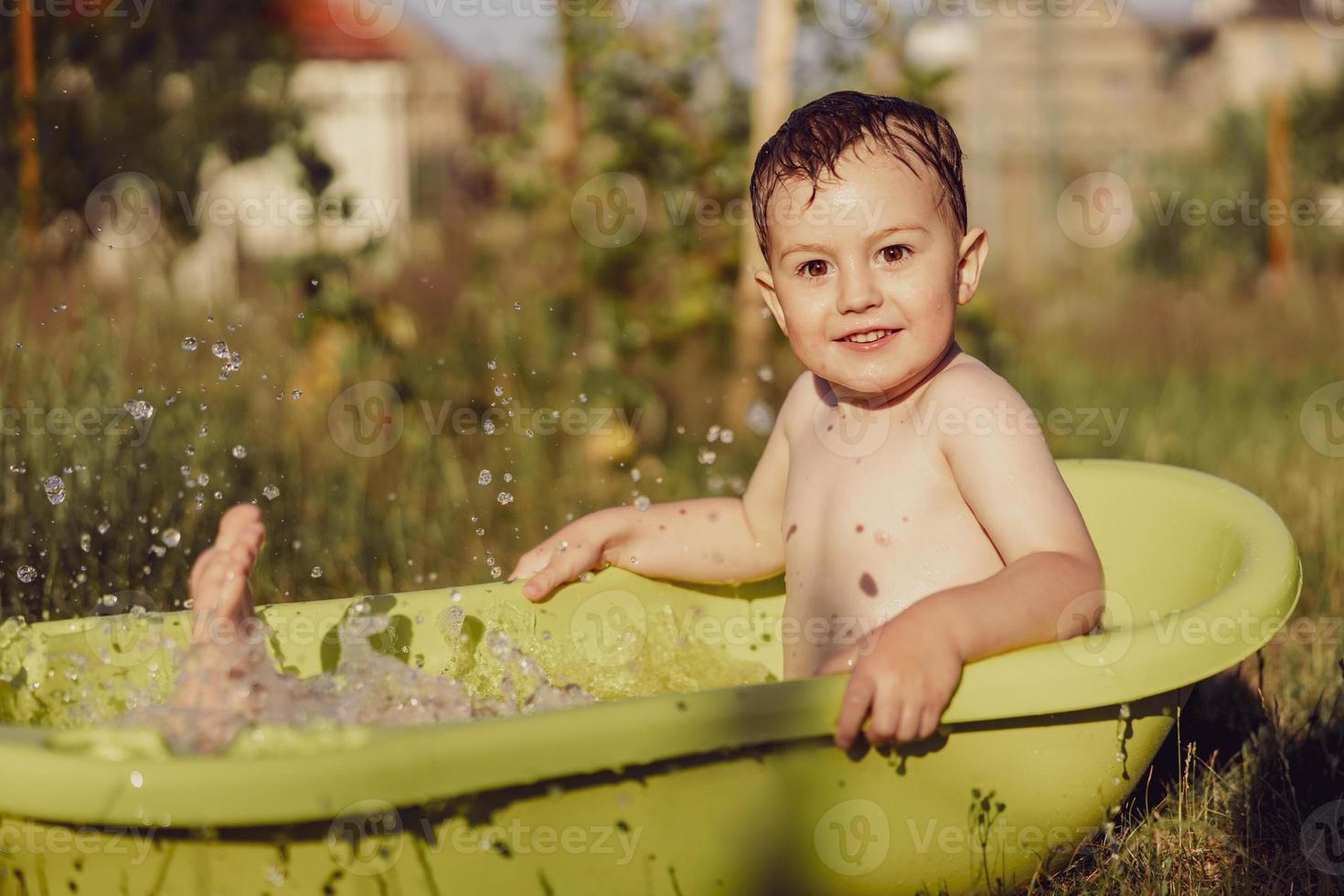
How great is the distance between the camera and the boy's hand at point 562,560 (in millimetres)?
2164

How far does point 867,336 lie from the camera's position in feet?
6.29

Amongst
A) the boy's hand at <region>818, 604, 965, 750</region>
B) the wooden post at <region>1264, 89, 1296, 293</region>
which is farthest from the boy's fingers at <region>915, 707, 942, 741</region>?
the wooden post at <region>1264, 89, 1296, 293</region>

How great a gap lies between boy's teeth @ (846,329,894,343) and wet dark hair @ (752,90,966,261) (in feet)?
0.59

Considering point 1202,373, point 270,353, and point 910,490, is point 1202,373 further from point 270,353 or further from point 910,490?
point 910,490

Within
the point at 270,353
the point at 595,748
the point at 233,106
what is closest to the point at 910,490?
the point at 595,748

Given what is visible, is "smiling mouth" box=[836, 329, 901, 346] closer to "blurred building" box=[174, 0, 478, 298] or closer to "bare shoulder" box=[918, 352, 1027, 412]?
"bare shoulder" box=[918, 352, 1027, 412]

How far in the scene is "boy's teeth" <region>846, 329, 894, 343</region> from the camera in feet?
6.25

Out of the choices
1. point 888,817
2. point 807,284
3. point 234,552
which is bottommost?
point 888,817

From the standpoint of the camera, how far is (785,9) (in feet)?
13.6

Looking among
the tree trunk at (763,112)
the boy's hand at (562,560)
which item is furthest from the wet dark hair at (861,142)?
the tree trunk at (763,112)

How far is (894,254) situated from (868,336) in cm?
12

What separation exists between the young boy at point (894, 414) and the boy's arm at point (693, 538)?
0.15 metres

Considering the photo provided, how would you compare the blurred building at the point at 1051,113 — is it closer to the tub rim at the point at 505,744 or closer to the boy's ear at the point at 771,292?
the boy's ear at the point at 771,292

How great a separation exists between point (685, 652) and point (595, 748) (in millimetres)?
957
